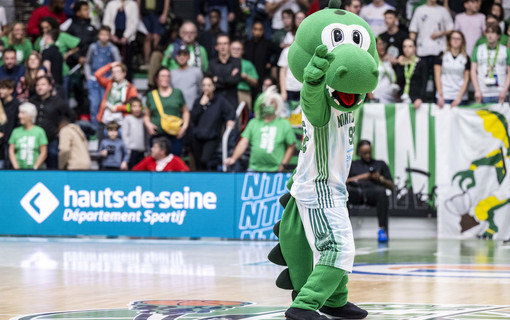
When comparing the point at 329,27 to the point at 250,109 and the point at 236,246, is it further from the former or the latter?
the point at 250,109

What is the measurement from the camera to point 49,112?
14867mm

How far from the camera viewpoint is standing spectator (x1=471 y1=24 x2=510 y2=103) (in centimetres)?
1468

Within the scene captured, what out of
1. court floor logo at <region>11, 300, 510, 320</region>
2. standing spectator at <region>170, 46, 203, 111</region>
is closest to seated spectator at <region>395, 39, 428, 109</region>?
standing spectator at <region>170, 46, 203, 111</region>

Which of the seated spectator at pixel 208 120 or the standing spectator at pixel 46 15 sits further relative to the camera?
the standing spectator at pixel 46 15

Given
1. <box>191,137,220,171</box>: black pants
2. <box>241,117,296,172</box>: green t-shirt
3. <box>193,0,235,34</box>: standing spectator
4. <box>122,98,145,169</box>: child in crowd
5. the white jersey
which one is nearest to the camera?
the white jersey

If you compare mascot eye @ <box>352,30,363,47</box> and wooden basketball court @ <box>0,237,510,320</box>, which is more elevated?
mascot eye @ <box>352,30,363,47</box>

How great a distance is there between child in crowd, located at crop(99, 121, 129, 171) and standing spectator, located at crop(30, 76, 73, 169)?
76 cm

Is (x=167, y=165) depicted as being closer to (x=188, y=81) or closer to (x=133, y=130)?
(x=133, y=130)

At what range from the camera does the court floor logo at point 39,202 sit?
14000 mm

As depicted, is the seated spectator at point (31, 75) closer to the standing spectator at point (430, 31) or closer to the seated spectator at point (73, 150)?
the seated spectator at point (73, 150)

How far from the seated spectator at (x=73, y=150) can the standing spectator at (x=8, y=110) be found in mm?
931

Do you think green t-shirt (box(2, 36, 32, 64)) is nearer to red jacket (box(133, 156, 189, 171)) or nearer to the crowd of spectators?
the crowd of spectators

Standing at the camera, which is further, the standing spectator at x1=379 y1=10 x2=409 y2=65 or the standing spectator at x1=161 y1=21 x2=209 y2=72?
the standing spectator at x1=161 y1=21 x2=209 y2=72

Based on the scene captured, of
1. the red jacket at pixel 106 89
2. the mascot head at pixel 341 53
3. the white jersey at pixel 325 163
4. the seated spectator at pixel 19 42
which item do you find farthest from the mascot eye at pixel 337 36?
the seated spectator at pixel 19 42
